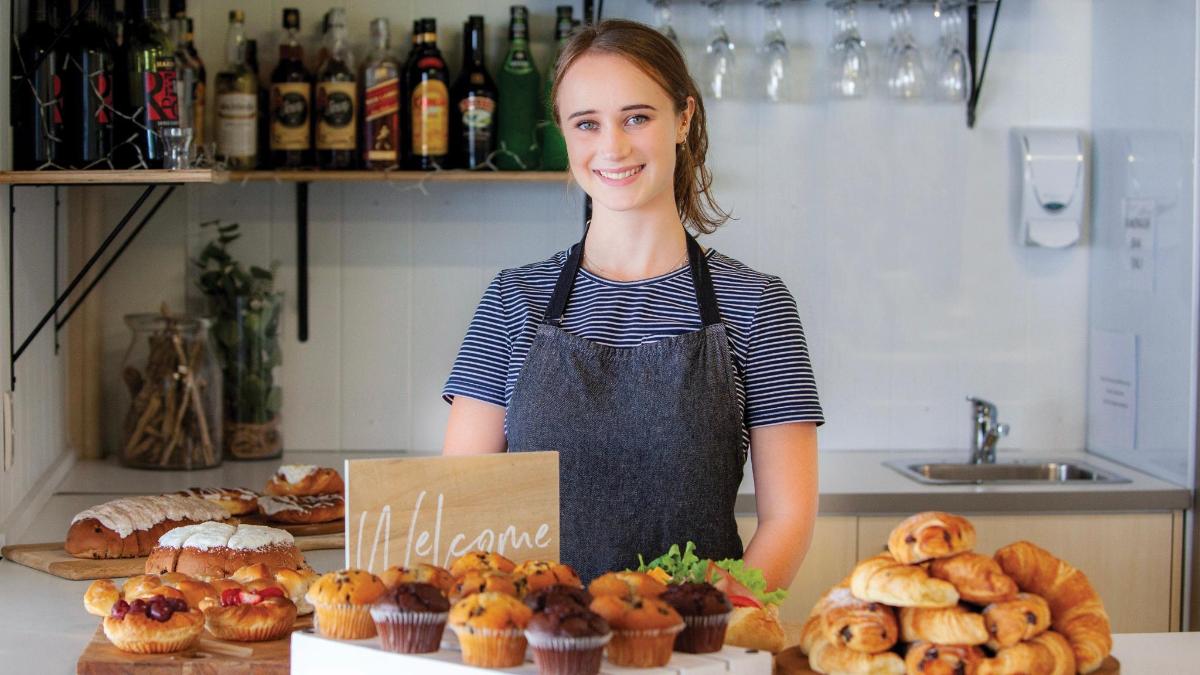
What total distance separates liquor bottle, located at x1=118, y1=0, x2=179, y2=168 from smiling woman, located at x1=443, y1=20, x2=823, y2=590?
2.88ft

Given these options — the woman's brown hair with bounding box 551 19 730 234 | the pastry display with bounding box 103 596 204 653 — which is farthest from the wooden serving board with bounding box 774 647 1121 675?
the woman's brown hair with bounding box 551 19 730 234

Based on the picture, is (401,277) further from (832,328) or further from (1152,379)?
(1152,379)

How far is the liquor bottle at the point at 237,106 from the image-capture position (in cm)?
256

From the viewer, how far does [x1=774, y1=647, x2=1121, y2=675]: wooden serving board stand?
1.00m

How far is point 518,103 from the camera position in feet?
8.63

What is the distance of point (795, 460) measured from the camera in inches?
59.7

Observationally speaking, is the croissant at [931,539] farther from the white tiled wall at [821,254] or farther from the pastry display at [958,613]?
the white tiled wall at [821,254]

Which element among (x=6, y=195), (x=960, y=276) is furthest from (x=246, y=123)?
(x=960, y=276)

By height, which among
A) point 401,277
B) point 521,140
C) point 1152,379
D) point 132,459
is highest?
point 521,140

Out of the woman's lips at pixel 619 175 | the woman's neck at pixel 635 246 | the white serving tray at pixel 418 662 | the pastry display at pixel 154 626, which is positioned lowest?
the pastry display at pixel 154 626

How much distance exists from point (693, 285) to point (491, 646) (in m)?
0.73

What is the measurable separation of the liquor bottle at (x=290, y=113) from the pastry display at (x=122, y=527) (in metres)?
0.90

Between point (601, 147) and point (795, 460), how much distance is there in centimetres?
40

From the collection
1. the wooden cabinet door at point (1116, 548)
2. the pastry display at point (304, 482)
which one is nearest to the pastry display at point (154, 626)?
the pastry display at point (304, 482)
